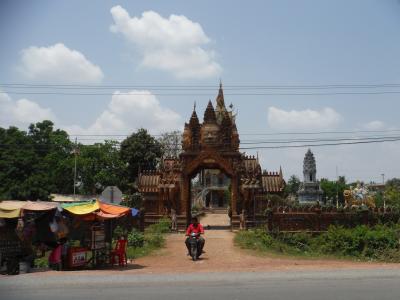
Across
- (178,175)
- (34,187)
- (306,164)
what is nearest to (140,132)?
(34,187)

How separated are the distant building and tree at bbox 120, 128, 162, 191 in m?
17.6

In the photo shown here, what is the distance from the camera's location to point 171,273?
49.7 ft

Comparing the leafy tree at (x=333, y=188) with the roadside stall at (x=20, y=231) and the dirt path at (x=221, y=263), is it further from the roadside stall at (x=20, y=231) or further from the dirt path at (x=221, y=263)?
the roadside stall at (x=20, y=231)

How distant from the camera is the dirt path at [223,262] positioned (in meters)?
16.4

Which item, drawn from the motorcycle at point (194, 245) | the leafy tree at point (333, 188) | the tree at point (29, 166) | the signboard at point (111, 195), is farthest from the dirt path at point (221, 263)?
the leafy tree at point (333, 188)

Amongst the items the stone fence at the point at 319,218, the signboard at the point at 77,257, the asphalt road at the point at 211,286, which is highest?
the stone fence at the point at 319,218

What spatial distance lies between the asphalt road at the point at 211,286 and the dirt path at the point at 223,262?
1.53m

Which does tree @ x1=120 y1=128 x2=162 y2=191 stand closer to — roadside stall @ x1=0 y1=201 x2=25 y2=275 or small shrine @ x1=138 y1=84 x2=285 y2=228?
small shrine @ x1=138 y1=84 x2=285 y2=228

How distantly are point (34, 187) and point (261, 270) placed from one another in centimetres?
3747

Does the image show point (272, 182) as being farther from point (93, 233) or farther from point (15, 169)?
point (15, 169)

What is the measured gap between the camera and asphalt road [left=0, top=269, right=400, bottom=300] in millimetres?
10984

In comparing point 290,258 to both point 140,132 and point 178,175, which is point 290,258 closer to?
point 178,175

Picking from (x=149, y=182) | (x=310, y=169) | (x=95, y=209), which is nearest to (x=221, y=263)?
(x=95, y=209)

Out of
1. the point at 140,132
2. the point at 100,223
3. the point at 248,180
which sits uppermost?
the point at 140,132
